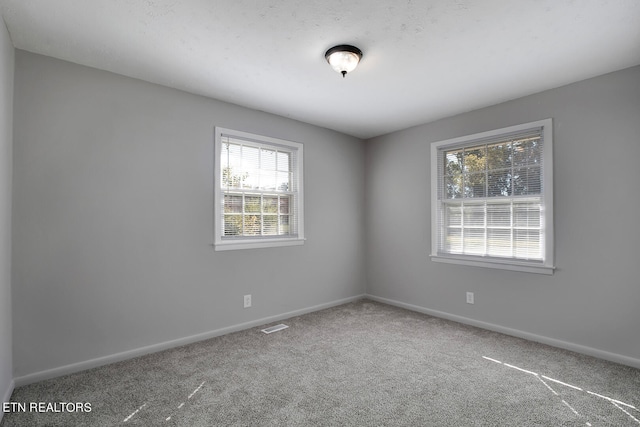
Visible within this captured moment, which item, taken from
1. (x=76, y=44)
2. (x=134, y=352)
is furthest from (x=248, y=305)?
(x=76, y=44)

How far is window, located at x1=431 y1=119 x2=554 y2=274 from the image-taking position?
3.22 m

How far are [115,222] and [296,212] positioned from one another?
78.0 inches

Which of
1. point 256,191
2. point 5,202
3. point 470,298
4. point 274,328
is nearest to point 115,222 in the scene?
point 5,202

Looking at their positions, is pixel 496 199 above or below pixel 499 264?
above

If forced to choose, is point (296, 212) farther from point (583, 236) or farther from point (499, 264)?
point (583, 236)

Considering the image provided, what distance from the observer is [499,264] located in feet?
11.4

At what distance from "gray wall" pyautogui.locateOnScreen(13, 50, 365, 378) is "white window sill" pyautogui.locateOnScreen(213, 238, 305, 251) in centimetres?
8

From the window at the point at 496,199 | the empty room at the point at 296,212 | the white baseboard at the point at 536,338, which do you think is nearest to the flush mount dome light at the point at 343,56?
the empty room at the point at 296,212

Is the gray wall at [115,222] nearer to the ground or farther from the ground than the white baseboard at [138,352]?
farther from the ground

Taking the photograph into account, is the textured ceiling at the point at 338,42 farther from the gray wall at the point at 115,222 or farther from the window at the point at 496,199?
the window at the point at 496,199

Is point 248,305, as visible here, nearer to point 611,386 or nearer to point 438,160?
point 438,160

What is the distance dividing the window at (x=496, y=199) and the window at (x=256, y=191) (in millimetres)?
1759

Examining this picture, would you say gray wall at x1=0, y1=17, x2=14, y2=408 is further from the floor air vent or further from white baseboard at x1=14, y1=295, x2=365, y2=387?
the floor air vent

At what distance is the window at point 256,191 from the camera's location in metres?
3.48
